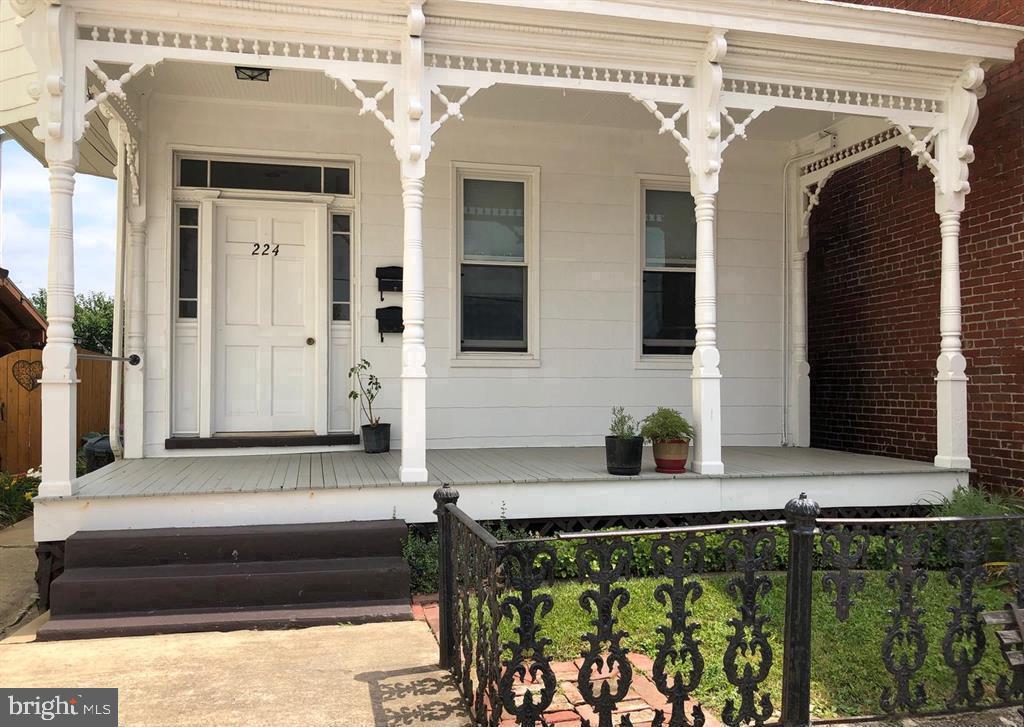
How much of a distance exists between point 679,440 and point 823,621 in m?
1.67

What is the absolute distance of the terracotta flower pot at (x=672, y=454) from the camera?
5457mm

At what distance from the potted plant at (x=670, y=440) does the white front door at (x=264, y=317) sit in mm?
3019

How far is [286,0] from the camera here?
4742 millimetres

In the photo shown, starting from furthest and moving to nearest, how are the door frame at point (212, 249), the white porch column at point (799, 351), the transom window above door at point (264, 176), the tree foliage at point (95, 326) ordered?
the tree foliage at point (95, 326), the white porch column at point (799, 351), the transom window above door at point (264, 176), the door frame at point (212, 249)

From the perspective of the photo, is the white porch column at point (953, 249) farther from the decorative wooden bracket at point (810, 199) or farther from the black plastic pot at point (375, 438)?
the black plastic pot at point (375, 438)

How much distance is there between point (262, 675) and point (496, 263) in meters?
4.37

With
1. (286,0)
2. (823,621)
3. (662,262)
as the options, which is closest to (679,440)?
(823,621)

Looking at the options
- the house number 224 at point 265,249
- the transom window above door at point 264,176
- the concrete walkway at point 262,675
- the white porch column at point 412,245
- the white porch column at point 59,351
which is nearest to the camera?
the concrete walkway at point 262,675

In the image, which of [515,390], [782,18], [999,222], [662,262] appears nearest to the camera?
[782,18]

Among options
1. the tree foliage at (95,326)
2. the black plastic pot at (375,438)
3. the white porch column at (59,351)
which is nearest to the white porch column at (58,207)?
the white porch column at (59,351)

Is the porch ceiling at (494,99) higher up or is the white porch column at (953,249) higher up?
the porch ceiling at (494,99)

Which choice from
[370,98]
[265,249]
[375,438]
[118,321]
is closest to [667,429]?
[375,438]

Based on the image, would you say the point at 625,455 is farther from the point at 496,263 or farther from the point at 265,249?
the point at 265,249

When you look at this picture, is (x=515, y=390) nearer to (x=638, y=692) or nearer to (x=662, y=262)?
(x=662, y=262)
